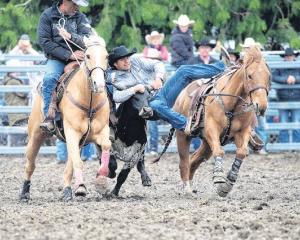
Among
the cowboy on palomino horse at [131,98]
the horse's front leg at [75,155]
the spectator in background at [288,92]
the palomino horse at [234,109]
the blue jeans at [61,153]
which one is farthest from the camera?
the spectator in background at [288,92]

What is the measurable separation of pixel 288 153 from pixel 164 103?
6.27 m

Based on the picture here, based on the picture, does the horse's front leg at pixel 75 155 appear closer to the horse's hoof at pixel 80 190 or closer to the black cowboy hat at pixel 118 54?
the horse's hoof at pixel 80 190

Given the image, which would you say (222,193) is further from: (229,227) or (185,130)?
(229,227)

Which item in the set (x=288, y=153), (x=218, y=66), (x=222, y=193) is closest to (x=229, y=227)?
(x=222, y=193)

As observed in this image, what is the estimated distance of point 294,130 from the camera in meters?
19.0

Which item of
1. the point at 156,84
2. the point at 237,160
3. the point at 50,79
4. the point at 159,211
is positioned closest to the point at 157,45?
the point at 156,84

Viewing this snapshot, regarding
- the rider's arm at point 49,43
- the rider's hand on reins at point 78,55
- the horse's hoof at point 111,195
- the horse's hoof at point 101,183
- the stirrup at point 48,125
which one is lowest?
the horse's hoof at point 111,195

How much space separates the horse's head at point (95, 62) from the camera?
439 inches

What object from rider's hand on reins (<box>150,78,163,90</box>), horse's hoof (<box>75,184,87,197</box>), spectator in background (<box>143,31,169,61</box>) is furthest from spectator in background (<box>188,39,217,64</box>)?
horse's hoof (<box>75,184,87,197</box>)

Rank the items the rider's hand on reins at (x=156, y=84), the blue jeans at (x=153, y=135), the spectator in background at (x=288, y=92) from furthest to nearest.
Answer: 1. the spectator in background at (x=288, y=92)
2. the blue jeans at (x=153, y=135)
3. the rider's hand on reins at (x=156, y=84)

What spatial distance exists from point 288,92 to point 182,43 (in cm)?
221

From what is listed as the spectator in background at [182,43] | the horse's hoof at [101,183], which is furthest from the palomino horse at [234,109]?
the spectator in background at [182,43]

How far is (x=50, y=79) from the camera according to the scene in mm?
12031

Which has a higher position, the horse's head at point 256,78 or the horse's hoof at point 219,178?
the horse's head at point 256,78
